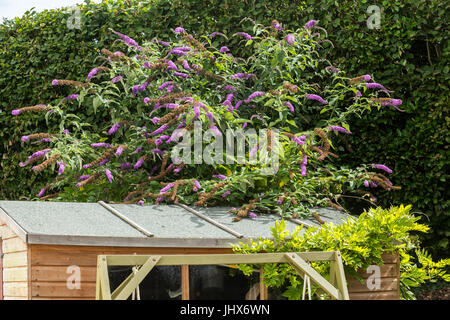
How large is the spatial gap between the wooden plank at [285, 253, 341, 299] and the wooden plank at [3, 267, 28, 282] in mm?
1962

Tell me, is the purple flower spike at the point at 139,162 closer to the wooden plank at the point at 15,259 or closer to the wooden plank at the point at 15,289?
the wooden plank at the point at 15,259

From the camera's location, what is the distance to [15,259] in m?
4.69

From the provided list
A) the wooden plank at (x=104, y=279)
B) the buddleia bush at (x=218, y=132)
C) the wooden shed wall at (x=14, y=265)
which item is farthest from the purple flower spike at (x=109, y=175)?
the wooden plank at (x=104, y=279)

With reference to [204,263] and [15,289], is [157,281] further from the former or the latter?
[15,289]

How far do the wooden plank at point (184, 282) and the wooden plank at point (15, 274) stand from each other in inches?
44.2

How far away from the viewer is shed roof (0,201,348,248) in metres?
4.48

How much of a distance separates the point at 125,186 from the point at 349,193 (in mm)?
2517

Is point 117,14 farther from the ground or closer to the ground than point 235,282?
farther from the ground

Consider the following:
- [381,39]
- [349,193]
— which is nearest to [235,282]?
[349,193]

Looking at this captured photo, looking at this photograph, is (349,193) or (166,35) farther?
(166,35)

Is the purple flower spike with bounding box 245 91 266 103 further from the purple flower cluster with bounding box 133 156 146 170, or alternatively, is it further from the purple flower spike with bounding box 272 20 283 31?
the purple flower cluster with bounding box 133 156 146 170

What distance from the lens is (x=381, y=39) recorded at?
6969 mm

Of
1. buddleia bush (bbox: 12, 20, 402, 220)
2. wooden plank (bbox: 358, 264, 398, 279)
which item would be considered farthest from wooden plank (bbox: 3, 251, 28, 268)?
wooden plank (bbox: 358, 264, 398, 279)
